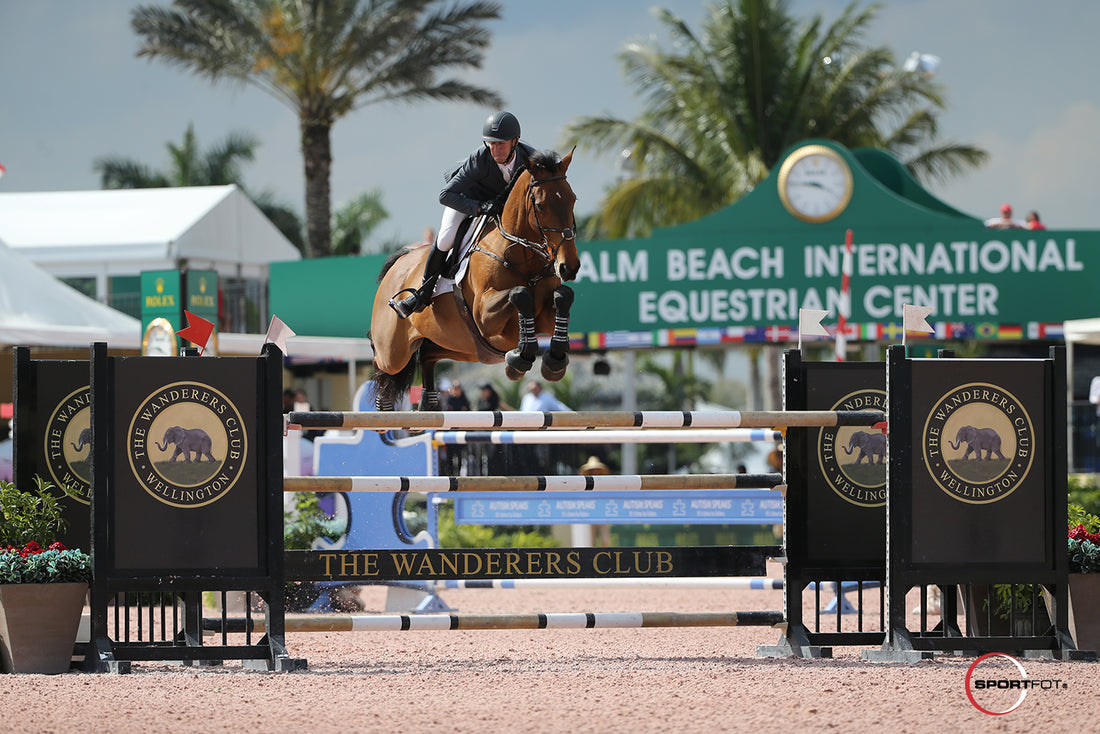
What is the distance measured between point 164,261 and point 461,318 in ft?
53.2

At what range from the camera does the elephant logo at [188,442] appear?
189 inches

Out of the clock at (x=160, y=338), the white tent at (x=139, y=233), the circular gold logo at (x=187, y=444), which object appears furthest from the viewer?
the white tent at (x=139, y=233)

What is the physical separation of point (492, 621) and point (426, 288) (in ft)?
7.72

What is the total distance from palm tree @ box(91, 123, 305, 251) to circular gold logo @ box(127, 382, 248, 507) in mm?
31485

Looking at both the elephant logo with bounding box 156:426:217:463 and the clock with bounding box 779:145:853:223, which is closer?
the elephant logo with bounding box 156:426:217:463

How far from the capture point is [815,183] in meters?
16.7

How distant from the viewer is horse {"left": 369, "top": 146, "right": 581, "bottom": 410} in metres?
5.97

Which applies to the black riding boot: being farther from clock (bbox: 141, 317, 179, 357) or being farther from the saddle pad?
clock (bbox: 141, 317, 179, 357)

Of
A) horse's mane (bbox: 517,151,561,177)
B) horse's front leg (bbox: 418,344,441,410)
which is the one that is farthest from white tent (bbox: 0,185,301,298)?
horse's mane (bbox: 517,151,561,177)

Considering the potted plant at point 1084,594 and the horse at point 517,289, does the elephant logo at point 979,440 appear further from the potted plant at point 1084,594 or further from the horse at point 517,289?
the horse at point 517,289

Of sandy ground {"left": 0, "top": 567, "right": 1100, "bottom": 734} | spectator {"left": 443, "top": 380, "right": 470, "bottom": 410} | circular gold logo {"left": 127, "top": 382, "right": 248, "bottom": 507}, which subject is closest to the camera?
sandy ground {"left": 0, "top": 567, "right": 1100, "bottom": 734}

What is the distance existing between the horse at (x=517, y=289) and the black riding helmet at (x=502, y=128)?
20 cm

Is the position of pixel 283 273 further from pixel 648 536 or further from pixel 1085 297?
pixel 1085 297

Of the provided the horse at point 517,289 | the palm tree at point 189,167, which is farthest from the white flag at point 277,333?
the palm tree at point 189,167
